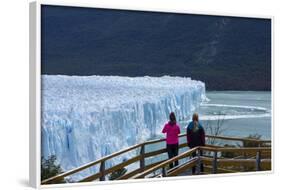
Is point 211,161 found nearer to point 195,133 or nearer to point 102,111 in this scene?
point 195,133

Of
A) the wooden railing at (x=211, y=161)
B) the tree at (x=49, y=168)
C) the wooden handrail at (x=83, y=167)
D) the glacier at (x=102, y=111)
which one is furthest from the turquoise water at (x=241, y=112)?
the tree at (x=49, y=168)

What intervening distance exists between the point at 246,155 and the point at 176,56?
7.03ft

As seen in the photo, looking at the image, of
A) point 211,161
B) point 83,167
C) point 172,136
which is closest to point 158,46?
point 172,136

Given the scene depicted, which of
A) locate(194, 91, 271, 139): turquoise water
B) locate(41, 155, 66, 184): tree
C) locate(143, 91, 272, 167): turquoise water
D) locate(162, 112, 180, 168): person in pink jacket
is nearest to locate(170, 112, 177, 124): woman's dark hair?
locate(162, 112, 180, 168): person in pink jacket

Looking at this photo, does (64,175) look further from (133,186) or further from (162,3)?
(162,3)

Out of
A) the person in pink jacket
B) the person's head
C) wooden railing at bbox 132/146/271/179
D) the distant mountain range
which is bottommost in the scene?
wooden railing at bbox 132/146/271/179

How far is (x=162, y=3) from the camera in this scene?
11461 millimetres

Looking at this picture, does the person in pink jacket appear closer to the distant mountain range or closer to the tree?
the distant mountain range

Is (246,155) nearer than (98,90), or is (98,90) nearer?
(98,90)

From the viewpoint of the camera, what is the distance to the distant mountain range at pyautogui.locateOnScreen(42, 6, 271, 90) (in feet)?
34.9

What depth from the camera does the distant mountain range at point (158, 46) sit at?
1062 cm

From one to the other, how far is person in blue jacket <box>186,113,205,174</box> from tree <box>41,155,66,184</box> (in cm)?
227

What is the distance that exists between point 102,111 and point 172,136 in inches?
51.0

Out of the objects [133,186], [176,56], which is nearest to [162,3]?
[176,56]
